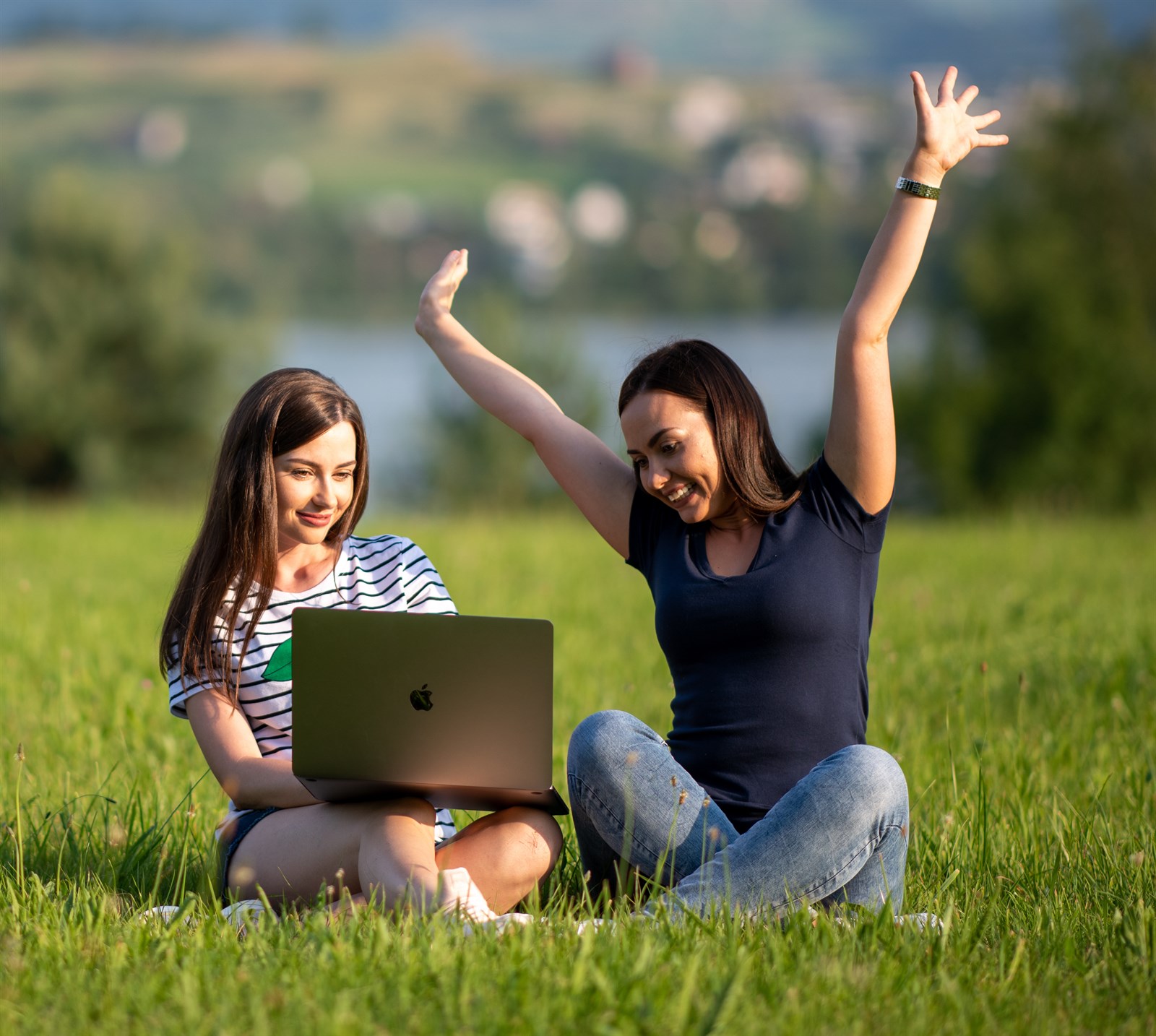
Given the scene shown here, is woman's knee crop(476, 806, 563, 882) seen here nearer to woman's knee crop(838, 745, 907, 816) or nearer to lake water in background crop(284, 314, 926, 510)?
woman's knee crop(838, 745, 907, 816)

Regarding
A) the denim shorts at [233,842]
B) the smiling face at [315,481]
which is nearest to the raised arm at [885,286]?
the smiling face at [315,481]

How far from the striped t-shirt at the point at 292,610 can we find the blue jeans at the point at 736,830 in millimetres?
449

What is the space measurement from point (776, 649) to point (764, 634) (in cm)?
4

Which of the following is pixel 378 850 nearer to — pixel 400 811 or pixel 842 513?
pixel 400 811

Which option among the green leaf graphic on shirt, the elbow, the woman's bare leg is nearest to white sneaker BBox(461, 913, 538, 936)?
the woman's bare leg

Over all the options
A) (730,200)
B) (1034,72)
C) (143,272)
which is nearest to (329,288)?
(730,200)

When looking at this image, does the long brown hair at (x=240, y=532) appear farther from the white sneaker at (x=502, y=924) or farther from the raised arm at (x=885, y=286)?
the raised arm at (x=885, y=286)

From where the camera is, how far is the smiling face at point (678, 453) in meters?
3.16

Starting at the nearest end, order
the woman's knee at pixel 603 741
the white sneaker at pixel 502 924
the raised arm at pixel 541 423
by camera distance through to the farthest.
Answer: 1. the white sneaker at pixel 502 924
2. the woman's knee at pixel 603 741
3. the raised arm at pixel 541 423

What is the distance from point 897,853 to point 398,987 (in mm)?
1203

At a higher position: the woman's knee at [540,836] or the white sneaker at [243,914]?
the woman's knee at [540,836]

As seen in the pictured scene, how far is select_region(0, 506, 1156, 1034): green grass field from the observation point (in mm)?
2354

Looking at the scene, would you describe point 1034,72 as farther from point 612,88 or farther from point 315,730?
point 612,88

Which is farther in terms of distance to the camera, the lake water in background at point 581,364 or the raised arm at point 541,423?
the lake water in background at point 581,364
